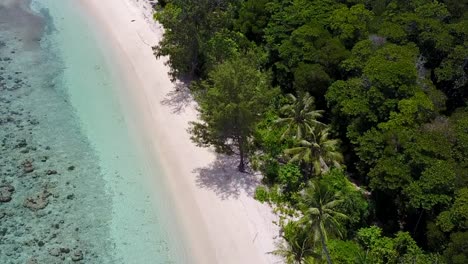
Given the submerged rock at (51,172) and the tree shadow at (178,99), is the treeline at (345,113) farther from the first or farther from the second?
the submerged rock at (51,172)

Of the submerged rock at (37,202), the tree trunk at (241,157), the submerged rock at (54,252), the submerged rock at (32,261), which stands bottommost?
the submerged rock at (32,261)

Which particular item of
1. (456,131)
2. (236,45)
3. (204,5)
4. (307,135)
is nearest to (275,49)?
(236,45)

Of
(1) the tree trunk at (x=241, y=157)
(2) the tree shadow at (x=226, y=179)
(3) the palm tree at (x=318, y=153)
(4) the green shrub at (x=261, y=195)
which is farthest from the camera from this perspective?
(1) the tree trunk at (x=241, y=157)

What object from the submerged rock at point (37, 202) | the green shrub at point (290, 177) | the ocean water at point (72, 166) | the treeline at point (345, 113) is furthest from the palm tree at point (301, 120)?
the submerged rock at point (37, 202)

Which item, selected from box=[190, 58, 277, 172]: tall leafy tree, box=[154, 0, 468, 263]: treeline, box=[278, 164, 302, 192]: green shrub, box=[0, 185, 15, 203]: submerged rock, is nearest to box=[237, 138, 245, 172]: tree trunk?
box=[190, 58, 277, 172]: tall leafy tree

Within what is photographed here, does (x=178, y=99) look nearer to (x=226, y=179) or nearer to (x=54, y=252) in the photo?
(x=226, y=179)

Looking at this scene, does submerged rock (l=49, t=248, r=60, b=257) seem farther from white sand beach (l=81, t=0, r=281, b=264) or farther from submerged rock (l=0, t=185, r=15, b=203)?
white sand beach (l=81, t=0, r=281, b=264)
